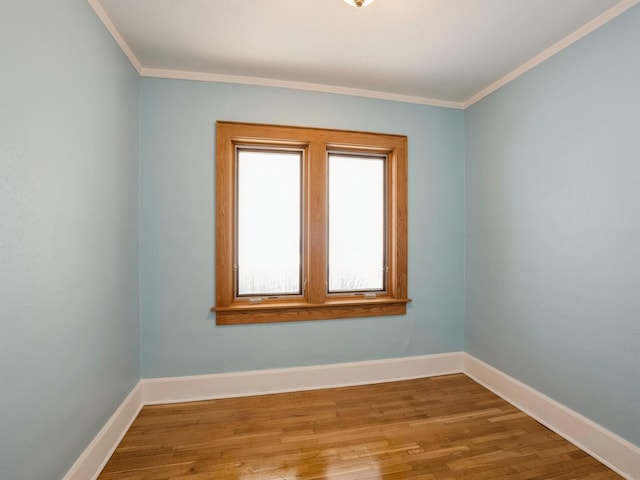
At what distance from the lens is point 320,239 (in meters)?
2.64

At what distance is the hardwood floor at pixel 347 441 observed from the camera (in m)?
1.68

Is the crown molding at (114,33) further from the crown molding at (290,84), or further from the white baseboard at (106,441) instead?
the white baseboard at (106,441)

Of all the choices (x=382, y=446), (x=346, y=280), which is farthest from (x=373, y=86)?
(x=382, y=446)

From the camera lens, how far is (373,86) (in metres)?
2.65

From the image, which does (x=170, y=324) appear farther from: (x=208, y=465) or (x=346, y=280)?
(x=346, y=280)

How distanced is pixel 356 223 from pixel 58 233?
2134 mm

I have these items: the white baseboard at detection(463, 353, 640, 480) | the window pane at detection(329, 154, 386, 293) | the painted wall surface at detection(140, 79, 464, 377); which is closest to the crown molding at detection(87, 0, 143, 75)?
the painted wall surface at detection(140, 79, 464, 377)

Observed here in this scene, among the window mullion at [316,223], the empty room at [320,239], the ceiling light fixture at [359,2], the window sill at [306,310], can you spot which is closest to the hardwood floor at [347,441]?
the empty room at [320,239]

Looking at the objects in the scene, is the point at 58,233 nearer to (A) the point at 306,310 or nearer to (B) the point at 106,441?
(B) the point at 106,441

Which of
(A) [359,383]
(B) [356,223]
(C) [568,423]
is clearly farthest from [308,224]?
(C) [568,423]

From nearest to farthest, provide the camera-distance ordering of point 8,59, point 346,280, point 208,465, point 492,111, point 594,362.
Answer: point 8,59 → point 208,465 → point 594,362 → point 492,111 → point 346,280

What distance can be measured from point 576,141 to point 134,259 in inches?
126

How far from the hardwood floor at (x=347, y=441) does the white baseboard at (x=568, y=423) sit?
6cm

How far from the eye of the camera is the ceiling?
1742 mm
